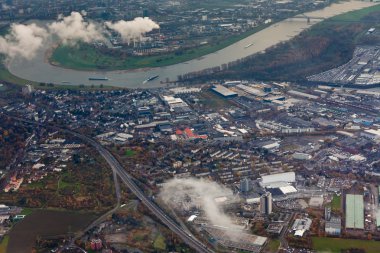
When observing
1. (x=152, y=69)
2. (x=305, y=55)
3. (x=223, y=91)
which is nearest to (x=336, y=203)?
(x=223, y=91)

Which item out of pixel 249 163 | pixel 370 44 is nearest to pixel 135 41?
pixel 370 44

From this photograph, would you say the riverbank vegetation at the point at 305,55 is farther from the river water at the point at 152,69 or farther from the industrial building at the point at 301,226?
the industrial building at the point at 301,226

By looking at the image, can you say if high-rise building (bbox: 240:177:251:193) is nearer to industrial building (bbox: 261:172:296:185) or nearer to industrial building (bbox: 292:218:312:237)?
industrial building (bbox: 261:172:296:185)

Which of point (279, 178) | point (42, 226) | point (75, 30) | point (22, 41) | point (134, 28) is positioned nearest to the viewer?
point (42, 226)

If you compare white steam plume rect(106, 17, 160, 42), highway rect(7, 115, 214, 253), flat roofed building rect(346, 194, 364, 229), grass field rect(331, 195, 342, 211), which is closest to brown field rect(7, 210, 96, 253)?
highway rect(7, 115, 214, 253)

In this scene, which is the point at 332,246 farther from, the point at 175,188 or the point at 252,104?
the point at 252,104

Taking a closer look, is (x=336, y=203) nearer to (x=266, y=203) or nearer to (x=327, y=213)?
(x=327, y=213)
